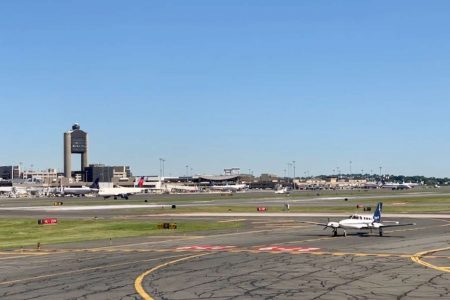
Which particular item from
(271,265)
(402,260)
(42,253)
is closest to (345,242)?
(402,260)

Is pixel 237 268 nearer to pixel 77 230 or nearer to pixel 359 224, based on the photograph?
pixel 359 224

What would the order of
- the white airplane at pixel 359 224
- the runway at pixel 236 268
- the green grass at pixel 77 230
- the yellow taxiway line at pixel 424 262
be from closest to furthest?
the runway at pixel 236 268 → the yellow taxiway line at pixel 424 262 → the white airplane at pixel 359 224 → the green grass at pixel 77 230

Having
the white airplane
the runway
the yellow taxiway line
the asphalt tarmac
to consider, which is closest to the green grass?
the asphalt tarmac

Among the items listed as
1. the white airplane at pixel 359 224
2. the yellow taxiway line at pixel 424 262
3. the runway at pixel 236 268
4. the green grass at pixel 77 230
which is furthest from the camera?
the green grass at pixel 77 230

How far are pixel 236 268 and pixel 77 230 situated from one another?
4457 cm

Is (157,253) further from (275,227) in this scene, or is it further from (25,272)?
(275,227)

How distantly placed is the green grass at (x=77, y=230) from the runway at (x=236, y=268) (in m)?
6.88

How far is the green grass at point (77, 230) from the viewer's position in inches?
2714

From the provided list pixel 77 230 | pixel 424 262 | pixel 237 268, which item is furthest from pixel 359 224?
pixel 77 230

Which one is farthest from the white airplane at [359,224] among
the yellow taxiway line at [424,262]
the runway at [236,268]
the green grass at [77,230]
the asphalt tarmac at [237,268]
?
the green grass at [77,230]

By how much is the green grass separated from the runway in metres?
6.88

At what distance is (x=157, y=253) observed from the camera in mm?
51875

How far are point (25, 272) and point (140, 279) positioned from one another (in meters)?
8.97

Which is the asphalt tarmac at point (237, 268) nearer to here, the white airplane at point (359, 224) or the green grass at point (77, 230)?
the white airplane at point (359, 224)
